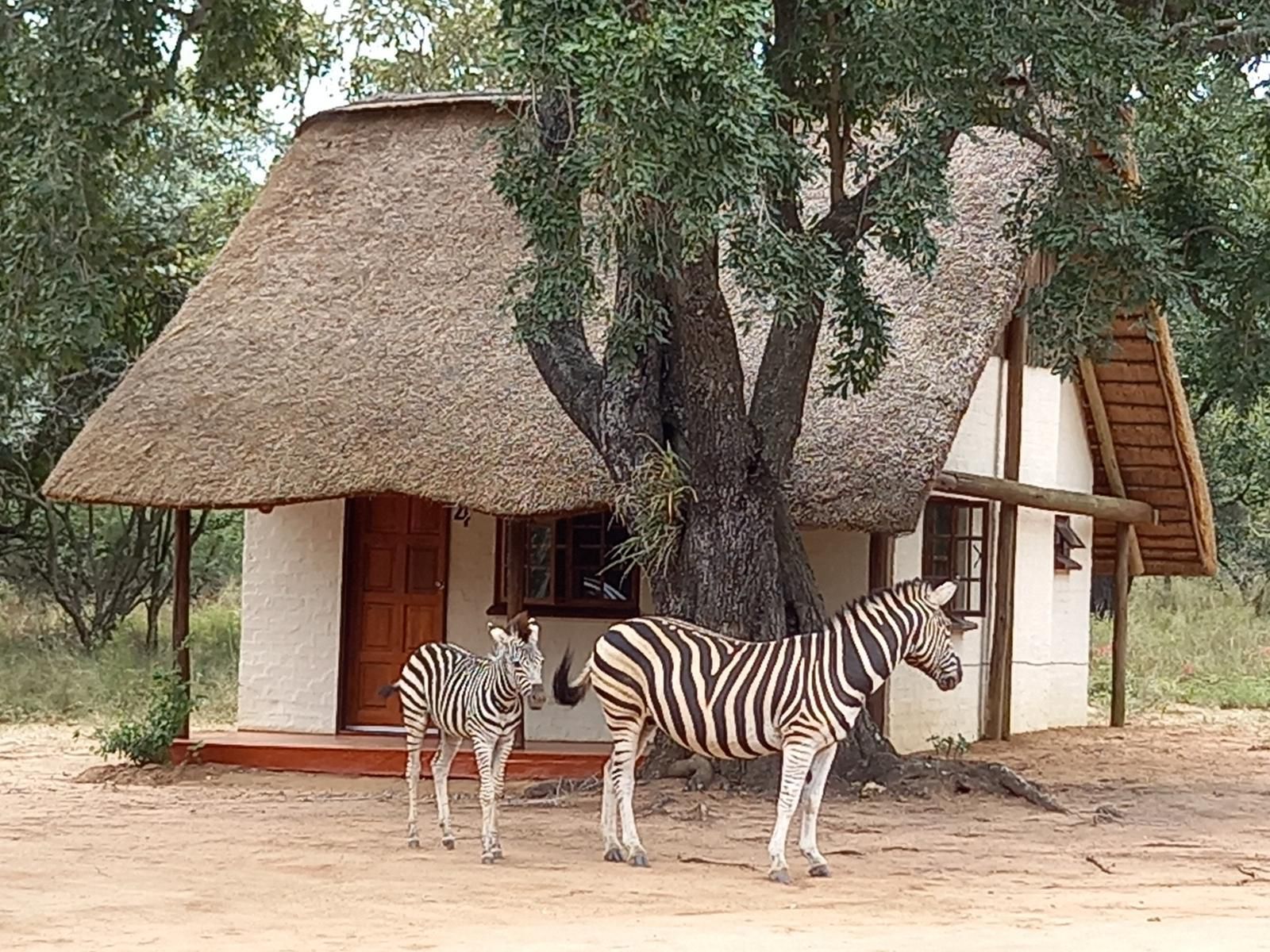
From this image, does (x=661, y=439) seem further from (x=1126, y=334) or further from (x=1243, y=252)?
(x=1126, y=334)

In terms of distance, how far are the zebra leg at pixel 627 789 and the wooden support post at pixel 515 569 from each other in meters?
3.95

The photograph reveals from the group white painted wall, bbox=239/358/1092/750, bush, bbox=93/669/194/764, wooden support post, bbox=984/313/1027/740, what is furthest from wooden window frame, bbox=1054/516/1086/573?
bush, bbox=93/669/194/764

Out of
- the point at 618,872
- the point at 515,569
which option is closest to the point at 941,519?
→ the point at 515,569

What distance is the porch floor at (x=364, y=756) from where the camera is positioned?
13953 millimetres

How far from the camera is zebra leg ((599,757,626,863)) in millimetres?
9977

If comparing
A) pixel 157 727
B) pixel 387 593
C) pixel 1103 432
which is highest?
pixel 1103 432

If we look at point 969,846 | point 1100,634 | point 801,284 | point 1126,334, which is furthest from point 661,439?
point 1100,634

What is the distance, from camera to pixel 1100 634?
25594 mm

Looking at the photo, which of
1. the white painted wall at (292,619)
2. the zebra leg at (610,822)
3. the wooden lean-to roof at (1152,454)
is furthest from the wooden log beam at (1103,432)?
the zebra leg at (610,822)

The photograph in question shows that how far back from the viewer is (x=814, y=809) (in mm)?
9625

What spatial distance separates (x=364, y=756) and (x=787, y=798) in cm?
560

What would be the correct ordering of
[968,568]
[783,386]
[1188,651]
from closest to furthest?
[783,386] < [968,568] < [1188,651]

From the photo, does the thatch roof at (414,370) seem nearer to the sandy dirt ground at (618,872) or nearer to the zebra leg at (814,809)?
the sandy dirt ground at (618,872)

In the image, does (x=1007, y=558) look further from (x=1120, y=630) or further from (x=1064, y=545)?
(x=1120, y=630)
